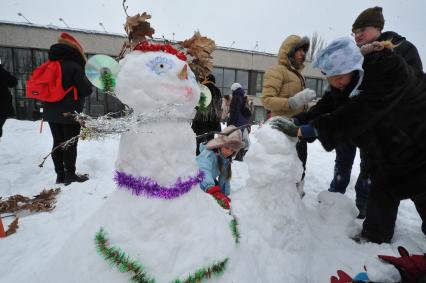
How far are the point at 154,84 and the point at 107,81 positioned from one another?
31 centimetres

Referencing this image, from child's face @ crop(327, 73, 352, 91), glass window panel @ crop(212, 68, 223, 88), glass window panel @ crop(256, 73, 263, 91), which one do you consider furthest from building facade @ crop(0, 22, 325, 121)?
child's face @ crop(327, 73, 352, 91)

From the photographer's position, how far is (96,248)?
1.40 metres

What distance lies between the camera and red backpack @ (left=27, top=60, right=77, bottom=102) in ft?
10.5

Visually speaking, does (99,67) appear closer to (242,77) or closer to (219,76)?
(219,76)

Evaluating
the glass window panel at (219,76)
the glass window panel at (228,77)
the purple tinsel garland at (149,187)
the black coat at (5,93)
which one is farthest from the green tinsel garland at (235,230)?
the glass window panel at (228,77)

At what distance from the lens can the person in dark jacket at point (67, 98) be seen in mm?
3305

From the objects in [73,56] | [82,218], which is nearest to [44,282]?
[82,218]

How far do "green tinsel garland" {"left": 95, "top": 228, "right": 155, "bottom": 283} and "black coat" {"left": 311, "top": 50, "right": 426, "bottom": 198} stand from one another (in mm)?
1512

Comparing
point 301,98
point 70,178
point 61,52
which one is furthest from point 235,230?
point 61,52

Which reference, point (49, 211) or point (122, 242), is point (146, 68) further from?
point (49, 211)

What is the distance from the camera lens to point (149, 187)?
58.3 inches

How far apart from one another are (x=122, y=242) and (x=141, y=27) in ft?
3.92

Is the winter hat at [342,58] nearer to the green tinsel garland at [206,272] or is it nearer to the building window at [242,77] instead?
the green tinsel garland at [206,272]

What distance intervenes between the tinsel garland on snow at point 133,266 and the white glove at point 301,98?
5.14ft
